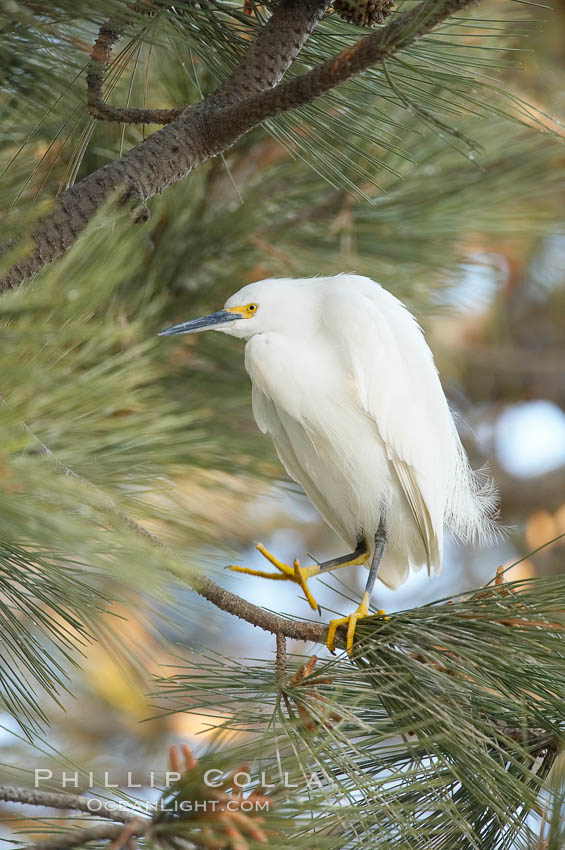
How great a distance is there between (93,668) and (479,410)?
1.49 m

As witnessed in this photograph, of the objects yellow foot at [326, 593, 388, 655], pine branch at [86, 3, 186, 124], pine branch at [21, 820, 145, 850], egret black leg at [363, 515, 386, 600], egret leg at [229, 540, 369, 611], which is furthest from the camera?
egret black leg at [363, 515, 386, 600]

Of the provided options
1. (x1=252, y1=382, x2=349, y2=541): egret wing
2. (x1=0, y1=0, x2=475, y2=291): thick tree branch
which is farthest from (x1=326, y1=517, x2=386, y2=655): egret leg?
(x1=0, y1=0, x2=475, y2=291): thick tree branch

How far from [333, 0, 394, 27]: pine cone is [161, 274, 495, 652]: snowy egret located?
41cm

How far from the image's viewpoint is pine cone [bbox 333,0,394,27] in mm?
637

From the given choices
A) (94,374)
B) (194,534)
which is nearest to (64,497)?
(94,374)

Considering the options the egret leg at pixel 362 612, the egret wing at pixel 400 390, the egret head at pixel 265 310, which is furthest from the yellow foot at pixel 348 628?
the egret head at pixel 265 310

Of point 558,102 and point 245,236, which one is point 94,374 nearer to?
point 245,236

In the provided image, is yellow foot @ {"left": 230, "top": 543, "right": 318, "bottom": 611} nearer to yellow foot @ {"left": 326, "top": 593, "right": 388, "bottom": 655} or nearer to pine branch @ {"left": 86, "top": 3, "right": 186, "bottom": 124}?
yellow foot @ {"left": 326, "top": 593, "right": 388, "bottom": 655}

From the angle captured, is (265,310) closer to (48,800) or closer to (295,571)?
(295,571)

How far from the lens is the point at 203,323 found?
101 centimetres

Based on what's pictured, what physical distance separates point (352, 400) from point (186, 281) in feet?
0.94

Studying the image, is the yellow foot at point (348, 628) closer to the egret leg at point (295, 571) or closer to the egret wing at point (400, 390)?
the egret leg at point (295, 571)

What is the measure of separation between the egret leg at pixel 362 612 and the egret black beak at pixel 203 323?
335 millimetres

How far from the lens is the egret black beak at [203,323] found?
978 mm
